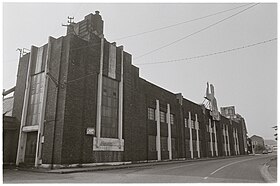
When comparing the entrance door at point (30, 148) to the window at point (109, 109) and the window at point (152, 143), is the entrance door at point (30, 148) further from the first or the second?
the window at point (152, 143)

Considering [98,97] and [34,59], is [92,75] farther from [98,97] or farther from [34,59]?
[34,59]

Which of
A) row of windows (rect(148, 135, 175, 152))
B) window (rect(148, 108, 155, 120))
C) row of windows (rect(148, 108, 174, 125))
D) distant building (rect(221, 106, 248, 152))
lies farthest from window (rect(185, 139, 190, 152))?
distant building (rect(221, 106, 248, 152))

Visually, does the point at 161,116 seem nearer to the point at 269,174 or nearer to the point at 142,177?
the point at 269,174

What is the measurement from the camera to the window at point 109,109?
899 inches

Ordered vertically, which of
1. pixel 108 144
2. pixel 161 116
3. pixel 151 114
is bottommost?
pixel 108 144

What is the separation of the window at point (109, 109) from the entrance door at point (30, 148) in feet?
18.7

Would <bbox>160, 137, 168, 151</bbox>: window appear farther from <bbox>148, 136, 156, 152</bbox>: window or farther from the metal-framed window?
the metal-framed window

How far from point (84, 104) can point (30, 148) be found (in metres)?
5.84

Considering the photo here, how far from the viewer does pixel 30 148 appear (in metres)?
21.1

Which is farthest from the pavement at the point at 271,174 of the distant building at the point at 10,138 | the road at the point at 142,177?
the distant building at the point at 10,138

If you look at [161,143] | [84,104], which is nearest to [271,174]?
[84,104]

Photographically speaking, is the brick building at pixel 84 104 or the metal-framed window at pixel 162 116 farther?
the metal-framed window at pixel 162 116

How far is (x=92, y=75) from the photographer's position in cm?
2250

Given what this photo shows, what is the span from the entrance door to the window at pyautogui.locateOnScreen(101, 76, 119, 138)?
5.71 meters
